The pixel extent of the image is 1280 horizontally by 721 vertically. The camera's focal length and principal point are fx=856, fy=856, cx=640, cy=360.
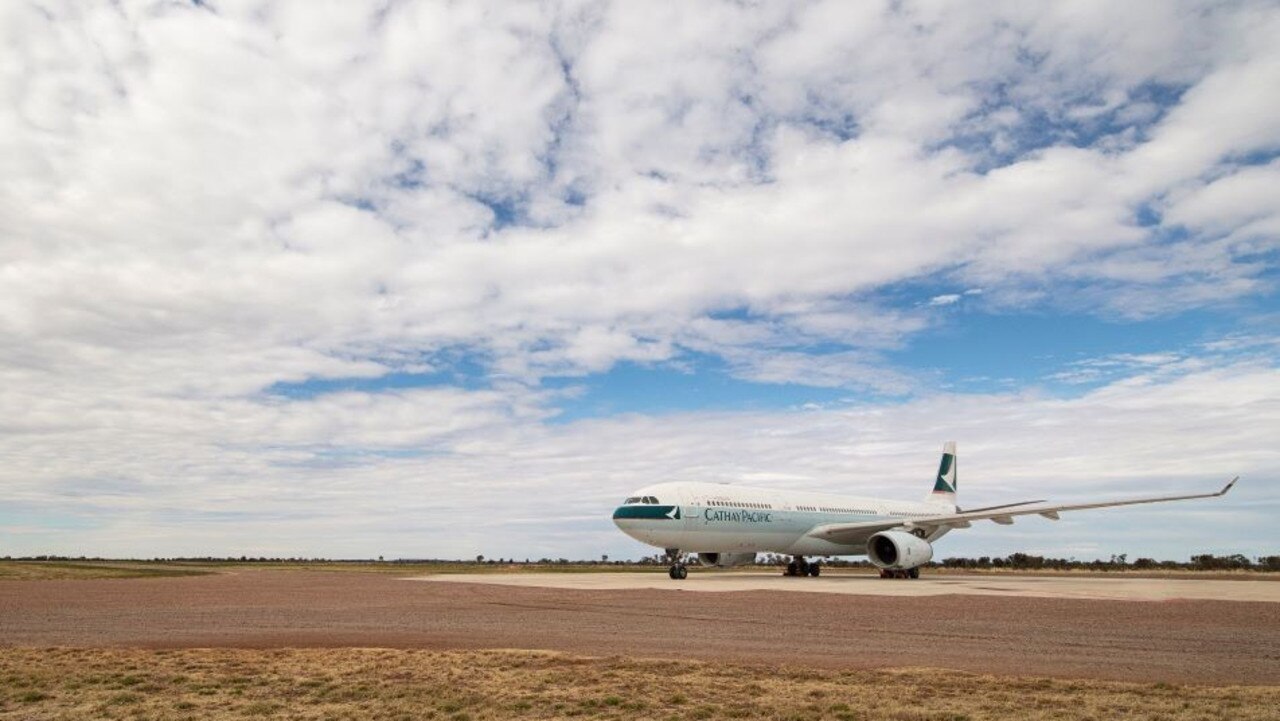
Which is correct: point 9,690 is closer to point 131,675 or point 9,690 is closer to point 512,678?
point 131,675

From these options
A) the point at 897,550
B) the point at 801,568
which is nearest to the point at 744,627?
the point at 897,550

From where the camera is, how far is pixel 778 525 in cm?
4600

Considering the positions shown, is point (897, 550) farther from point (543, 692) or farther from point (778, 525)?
point (543, 692)

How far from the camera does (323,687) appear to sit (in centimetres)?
1016

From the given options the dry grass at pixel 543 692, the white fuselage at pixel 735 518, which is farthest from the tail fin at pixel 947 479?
the dry grass at pixel 543 692

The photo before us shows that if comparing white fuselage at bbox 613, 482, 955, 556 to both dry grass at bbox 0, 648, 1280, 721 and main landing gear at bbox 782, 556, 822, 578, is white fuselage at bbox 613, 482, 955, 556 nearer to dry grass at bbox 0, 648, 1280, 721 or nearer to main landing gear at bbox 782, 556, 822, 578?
main landing gear at bbox 782, 556, 822, 578

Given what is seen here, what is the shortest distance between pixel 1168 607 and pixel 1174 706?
17963 millimetres

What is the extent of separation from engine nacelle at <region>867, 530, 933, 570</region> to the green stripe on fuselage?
1171cm

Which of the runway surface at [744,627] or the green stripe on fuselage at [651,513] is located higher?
the green stripe on fuselage at [651,513]

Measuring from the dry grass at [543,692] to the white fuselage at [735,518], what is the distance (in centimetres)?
2737

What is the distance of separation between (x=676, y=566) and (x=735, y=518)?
409cm

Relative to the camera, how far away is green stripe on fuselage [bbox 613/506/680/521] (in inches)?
1551

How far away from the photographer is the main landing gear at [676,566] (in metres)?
40.8

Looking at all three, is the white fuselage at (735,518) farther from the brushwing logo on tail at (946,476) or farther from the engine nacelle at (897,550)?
the brushwing logo on tail at (946,476)
